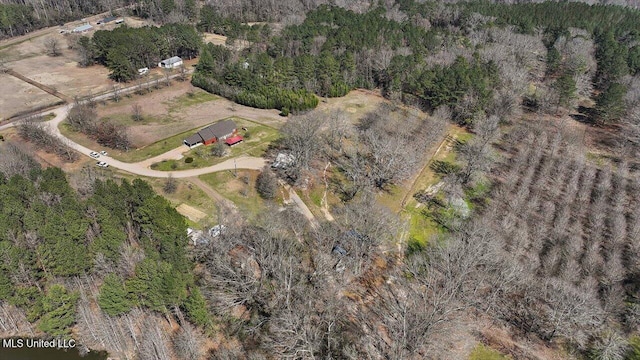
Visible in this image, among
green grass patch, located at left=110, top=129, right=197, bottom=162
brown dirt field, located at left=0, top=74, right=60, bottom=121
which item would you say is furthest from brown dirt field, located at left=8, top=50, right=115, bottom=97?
green grass patch, located at left=110, top=129, right=197, bottom=162

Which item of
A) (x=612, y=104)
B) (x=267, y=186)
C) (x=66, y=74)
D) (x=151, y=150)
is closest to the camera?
(x=267, y=186)

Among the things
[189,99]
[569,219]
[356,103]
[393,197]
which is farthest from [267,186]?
[189,99]

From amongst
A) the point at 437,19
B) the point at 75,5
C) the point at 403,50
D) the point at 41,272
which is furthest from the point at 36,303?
the point at 75,5

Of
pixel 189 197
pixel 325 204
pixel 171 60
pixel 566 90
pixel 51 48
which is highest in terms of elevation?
pixel 51 48

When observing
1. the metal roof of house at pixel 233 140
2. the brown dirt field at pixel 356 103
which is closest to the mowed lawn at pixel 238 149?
the metal roof of house at pixel 233 140

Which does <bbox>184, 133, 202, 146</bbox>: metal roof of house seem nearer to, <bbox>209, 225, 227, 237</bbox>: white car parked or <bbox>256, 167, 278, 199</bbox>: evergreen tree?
<bbox>256, 167, 278, 199</bbox>: evergreen tree

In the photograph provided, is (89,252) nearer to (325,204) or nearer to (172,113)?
(325,204)
